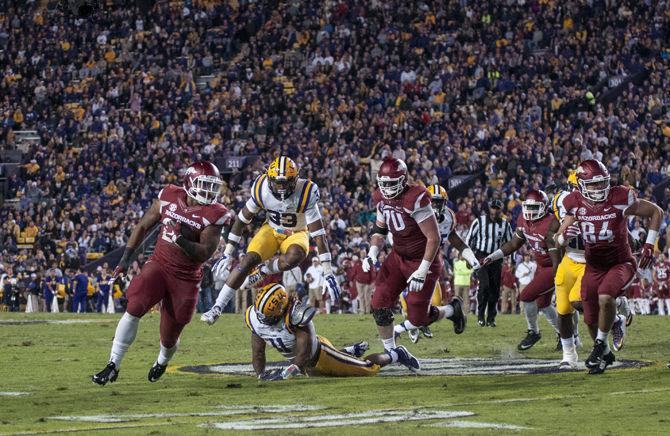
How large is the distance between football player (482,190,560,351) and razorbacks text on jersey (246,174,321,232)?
A: 243cm

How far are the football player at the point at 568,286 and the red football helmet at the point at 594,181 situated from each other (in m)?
0.88

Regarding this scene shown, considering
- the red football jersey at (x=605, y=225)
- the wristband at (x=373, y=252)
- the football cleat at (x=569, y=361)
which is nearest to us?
the red football jersey at (x=605, y=225)

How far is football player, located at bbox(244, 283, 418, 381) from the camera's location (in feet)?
35.3

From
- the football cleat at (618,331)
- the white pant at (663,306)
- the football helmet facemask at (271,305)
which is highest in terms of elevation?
the football helmet facemask at (271,305)

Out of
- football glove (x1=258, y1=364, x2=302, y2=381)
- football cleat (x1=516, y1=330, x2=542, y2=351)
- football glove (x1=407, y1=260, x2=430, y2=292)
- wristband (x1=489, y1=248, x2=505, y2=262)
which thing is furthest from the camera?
football cleat (x1=516, y1=330, x2=542, y2=351)

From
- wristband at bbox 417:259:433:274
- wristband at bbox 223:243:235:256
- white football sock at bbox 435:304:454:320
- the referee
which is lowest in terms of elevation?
the referee

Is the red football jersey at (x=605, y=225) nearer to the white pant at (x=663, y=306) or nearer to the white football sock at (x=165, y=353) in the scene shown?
the white football sock at (x=165, y=353)

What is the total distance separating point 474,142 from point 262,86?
9.25 m

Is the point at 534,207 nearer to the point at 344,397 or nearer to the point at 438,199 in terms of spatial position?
the point at 438,199

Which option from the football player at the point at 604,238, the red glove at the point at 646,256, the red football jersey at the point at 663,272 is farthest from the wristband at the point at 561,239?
the red football jersey at the point at 663,272

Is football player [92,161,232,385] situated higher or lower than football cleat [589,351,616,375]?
higher

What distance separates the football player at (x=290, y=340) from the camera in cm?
1077

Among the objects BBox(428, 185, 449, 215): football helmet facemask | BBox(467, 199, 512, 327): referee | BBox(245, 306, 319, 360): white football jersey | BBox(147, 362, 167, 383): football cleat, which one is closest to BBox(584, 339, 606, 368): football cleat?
BBox(245, 306, 319, 360): white football jersey

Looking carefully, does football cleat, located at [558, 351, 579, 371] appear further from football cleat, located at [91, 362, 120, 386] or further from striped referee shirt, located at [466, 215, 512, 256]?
striped referee shirt, located at [466, 215, 512, 256]
